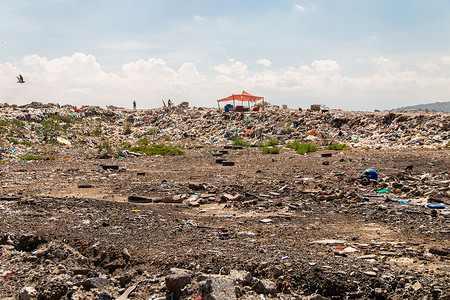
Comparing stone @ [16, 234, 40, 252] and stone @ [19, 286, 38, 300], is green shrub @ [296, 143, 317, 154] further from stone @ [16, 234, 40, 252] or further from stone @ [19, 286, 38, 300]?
stone @ [19, 286, 38, 300]

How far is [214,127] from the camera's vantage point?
845 inches

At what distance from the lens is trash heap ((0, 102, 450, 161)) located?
565 inches

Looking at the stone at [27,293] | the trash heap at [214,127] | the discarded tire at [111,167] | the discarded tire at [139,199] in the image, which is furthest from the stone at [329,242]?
the trash heap at [214,127]

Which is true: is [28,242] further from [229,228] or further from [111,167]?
[111,167]

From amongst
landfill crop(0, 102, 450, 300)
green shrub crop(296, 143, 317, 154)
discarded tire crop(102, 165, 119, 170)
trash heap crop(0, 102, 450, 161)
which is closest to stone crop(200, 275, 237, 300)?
landfill crop(0, 102, 450, 300)

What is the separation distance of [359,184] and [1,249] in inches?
236

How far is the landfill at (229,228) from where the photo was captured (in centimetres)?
301

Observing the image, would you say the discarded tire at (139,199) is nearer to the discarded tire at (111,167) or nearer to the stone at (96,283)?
the stone at (96,283)

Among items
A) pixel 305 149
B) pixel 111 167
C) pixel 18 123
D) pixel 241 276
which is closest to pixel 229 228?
pixel 241 276

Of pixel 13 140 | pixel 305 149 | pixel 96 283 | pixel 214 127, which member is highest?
pixel 214 127

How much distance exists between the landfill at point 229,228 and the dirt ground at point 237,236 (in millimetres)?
15

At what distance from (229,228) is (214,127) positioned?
17107 mm

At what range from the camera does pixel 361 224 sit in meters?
4.68

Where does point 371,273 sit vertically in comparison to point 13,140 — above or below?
below
